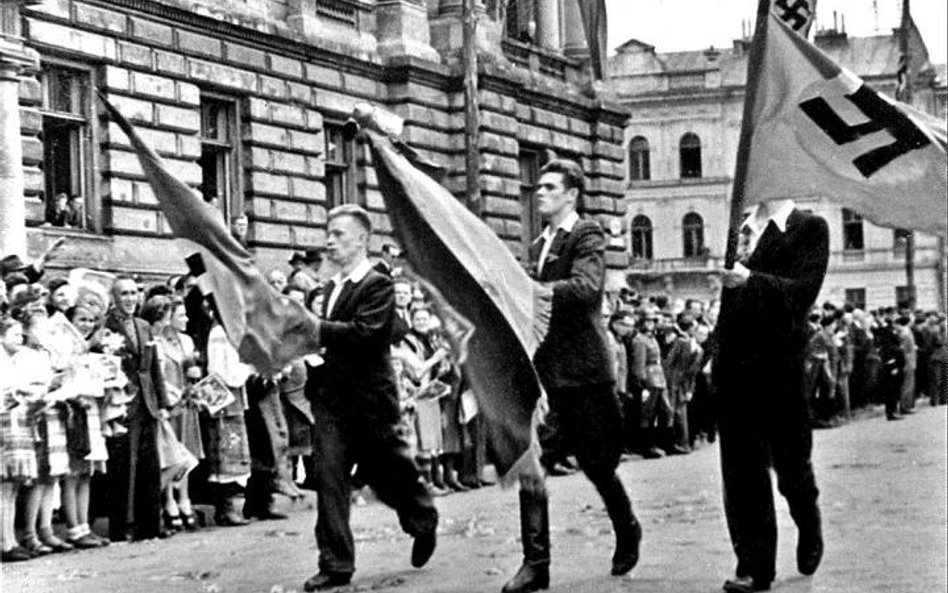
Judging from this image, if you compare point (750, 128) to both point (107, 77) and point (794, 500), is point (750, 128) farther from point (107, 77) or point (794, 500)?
point (107, 77)

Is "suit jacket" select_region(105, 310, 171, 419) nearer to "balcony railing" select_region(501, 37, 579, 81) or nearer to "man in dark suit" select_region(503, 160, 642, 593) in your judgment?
"man in dark suit" select_region(503, 160, 642, 593)

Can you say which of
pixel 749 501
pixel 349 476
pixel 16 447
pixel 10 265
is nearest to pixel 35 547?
pixel 16 447

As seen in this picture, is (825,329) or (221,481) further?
(825,329)

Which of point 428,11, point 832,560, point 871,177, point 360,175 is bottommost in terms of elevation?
point 832,560

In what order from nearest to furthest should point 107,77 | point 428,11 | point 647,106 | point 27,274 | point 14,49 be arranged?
1. point 27,274
2. point 14,49
3. point 107,77
4. point 428,11
5. point 647,106

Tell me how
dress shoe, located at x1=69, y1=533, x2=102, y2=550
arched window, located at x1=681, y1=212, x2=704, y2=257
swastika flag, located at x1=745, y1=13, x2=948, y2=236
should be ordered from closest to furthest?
swastika flag, located at x1=745, y1=13, x2=948, y2=236
dress shoe, located at x1=69, y1=533, x2=102, y2=550
arched window, located at x1=681, y1=212, x2=704, y2=257

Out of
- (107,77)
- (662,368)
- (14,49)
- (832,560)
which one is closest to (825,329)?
(662,368)

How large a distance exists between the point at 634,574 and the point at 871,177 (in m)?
2.89

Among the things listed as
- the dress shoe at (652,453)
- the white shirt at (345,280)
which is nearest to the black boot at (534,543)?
the white shirt at (345,280)

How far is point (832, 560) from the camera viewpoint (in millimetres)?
10180

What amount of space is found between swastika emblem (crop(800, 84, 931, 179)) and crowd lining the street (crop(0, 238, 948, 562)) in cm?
208

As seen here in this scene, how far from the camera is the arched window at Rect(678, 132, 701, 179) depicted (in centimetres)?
7962

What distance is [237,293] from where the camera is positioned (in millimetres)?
9594

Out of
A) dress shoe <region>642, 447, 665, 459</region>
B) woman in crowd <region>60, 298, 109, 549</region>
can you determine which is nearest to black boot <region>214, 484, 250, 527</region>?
woman in crowd <region>60, 298, 109, 549</region>
